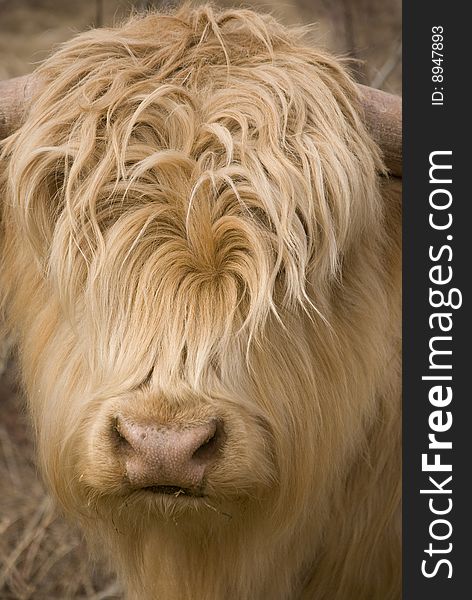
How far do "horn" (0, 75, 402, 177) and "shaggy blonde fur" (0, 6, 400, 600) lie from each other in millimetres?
65

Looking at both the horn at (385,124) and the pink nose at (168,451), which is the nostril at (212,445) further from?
the horn at (385,124)

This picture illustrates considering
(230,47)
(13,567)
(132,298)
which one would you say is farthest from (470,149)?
(13,567)

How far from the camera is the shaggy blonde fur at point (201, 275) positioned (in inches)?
115

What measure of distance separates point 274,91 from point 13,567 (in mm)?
2822

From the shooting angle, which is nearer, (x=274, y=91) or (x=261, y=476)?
(x=261, y=476)

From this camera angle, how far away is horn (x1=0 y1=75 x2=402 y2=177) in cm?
340

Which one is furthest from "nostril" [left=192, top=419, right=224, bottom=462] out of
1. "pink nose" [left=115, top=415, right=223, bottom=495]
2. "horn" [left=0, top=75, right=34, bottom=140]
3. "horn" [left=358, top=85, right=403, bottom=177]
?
"horn" [left=0, top=75, right=34, bottom=140]

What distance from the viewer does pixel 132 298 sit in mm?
3016

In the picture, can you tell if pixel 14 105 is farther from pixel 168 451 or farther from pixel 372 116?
pixel 168 451

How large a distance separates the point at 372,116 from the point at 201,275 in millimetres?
798

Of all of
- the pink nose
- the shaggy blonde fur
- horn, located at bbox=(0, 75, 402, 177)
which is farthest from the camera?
horn, located at bbox=(0, 75, 402, 177)

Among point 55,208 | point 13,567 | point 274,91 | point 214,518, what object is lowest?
point 214,518

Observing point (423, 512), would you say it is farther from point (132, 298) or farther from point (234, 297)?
point (132, 298)

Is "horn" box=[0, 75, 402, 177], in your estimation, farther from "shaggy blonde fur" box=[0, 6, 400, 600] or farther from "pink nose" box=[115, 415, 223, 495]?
"pink nose" box=[115, 415, 223, 495]
